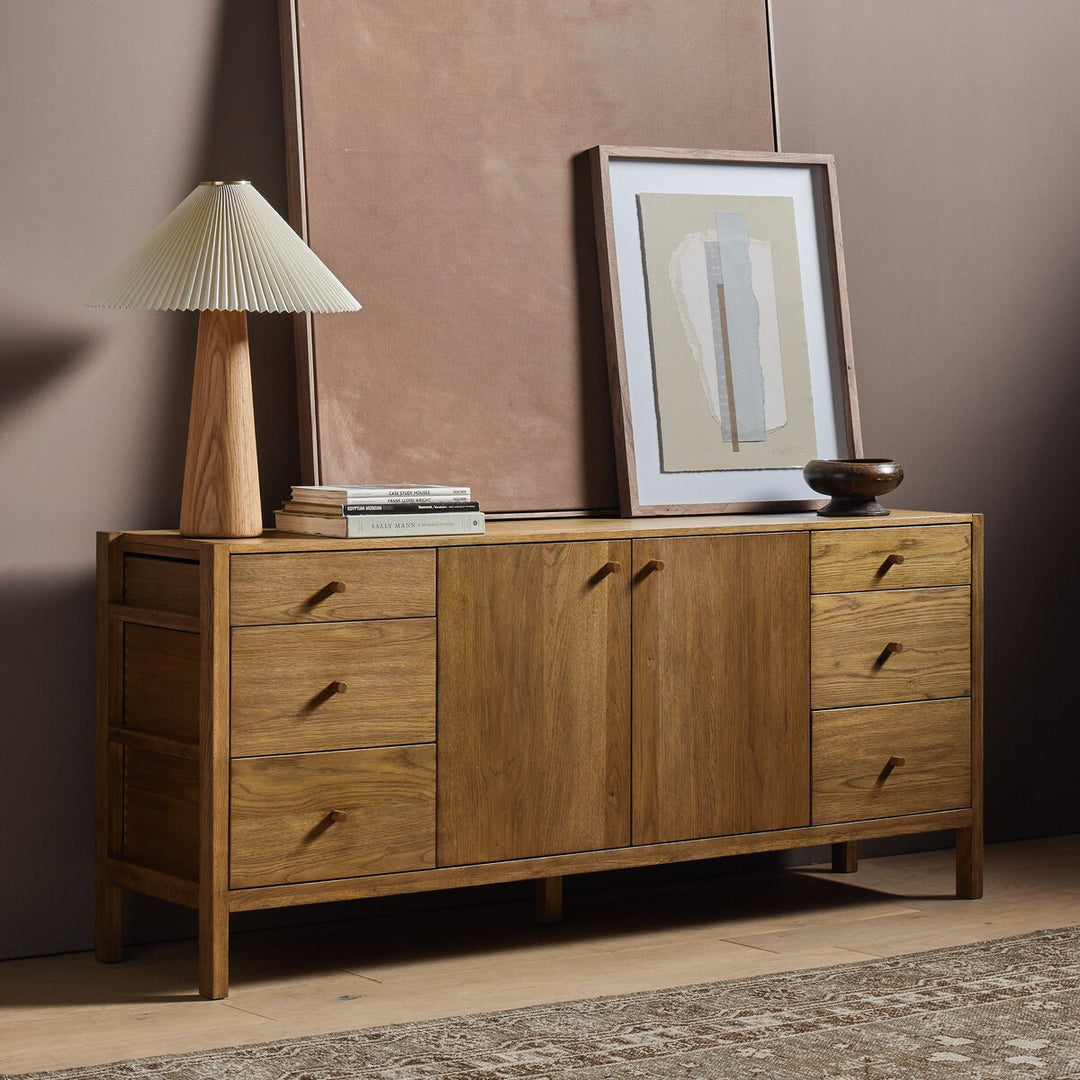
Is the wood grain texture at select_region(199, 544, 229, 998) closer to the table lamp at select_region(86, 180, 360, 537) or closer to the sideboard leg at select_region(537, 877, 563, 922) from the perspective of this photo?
the table lamp at select_region(86, 180, 360, 537)

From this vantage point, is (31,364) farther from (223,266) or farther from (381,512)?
(381,512)

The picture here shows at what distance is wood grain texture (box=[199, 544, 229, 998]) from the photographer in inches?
98.8

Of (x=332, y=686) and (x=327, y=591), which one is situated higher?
(x=327, y=591)

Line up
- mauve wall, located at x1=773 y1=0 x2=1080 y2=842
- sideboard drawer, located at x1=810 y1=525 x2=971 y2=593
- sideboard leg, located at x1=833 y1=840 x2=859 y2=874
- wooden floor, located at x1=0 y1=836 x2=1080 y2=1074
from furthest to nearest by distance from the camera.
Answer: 1. mauve wall, located at x1=773 y1=0 x2=1080 y2=842
2. sideboard leg, located at x1=833 y1=840 x2=859 y2=874
3. sideboard drawer, located at x1=810 y1=525 x2=971 y2=593
4. wooden floor, located at x1=0 y1=836 x2=1080 y2=1074

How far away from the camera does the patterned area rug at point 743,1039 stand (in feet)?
7.25

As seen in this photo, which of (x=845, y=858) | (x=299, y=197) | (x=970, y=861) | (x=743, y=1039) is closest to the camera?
(x=743, y=1039)

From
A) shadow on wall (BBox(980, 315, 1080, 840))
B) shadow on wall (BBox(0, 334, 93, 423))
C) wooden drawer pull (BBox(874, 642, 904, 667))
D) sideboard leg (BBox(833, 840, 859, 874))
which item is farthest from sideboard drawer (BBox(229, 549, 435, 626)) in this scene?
shadow on wall (BBox(980, 315, 1080, 840))

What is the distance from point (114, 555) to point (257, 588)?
365 mm

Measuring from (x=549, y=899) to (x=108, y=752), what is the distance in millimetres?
832

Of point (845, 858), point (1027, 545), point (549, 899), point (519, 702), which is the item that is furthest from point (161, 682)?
point (1027, 545)

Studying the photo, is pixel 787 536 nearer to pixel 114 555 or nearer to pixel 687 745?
pixel 687 745

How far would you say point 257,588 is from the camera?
100 inches

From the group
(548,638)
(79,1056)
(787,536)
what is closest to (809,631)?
(787,536)

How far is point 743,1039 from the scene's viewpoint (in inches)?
92.2
